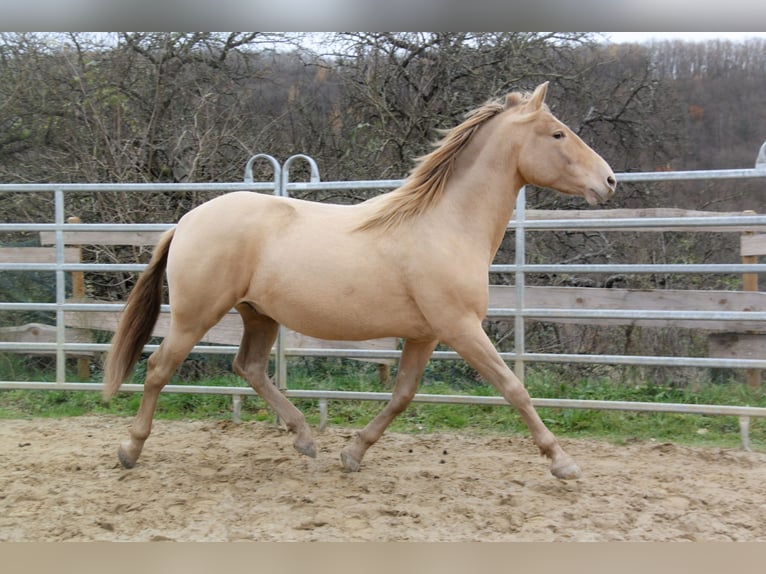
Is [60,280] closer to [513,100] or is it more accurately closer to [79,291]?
[79,291]

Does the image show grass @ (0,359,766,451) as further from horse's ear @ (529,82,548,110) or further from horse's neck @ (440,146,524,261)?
horse's ear @ (529,82,548,110)

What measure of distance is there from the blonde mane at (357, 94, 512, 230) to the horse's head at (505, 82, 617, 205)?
0.23 metres

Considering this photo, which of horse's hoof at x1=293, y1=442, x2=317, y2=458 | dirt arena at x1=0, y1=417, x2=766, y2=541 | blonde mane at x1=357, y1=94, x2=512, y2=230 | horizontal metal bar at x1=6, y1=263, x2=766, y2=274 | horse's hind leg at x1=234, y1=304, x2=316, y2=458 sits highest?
blonde mane at x1=357, y1=94, x2=512, y2=230

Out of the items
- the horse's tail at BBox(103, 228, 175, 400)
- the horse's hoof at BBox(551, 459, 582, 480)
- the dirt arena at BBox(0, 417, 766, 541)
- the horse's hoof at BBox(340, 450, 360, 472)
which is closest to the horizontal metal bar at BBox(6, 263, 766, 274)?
the horse's tail at BBox(103, 228, 175, 400)

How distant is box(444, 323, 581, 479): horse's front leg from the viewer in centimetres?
332

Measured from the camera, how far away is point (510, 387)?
3314 mm

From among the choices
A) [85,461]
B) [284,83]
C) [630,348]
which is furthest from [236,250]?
[284,83]

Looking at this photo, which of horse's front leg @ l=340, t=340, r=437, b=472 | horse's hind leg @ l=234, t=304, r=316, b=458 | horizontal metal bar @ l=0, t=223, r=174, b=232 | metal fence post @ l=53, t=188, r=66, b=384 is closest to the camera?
horse's front leg @ l=340, t=340, r=437, b=472

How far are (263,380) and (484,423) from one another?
5.49 ft

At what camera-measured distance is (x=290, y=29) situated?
2559 mm

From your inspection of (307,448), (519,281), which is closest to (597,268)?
(519,281)

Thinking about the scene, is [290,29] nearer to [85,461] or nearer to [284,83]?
[85,461]

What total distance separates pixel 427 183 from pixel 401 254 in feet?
1.41

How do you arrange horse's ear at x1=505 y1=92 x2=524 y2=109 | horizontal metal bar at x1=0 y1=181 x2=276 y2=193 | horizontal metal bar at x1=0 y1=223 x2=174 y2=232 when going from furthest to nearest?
horizontal metal bar at x1=0 y1=223 x2=174 y2=232 < horizontal metal bar at x1=0 y1=181 x2=276 y2=193 < horse's ear at x1=505 y1=92 x2=524 y2=109
